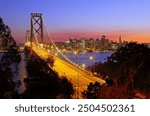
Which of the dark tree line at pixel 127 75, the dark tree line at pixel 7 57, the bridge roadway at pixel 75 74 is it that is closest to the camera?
the dark tree line at pixel 127 75

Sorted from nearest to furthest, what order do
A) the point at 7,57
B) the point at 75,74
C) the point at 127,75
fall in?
the point at 7,57 → the point at 127,75 → the point at 75,74

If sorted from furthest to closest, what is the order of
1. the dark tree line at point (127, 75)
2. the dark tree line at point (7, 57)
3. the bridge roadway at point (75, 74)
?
1. the bridge roadway at point (75, 74)
2. the dark tree line at point (7, 57)
3. the dark tree line at point (127, 75)

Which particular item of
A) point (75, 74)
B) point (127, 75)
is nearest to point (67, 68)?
point (75, 74)

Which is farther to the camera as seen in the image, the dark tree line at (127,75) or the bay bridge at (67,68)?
the bay bridge at (67,68)

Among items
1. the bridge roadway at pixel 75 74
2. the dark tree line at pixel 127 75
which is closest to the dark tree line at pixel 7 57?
the dark tree line at pixel 127 75

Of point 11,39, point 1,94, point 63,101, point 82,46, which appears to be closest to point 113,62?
point 82,46

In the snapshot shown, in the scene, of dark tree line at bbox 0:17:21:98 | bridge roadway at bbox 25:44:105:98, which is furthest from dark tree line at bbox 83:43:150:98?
dark tree line at bbox 0:17:21:98

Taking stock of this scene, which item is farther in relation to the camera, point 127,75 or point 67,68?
point 67,68

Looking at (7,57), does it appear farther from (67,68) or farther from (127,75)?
(67,68)

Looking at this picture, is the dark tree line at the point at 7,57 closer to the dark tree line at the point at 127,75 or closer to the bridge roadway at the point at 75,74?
the dark tree line at the point at 127,75
